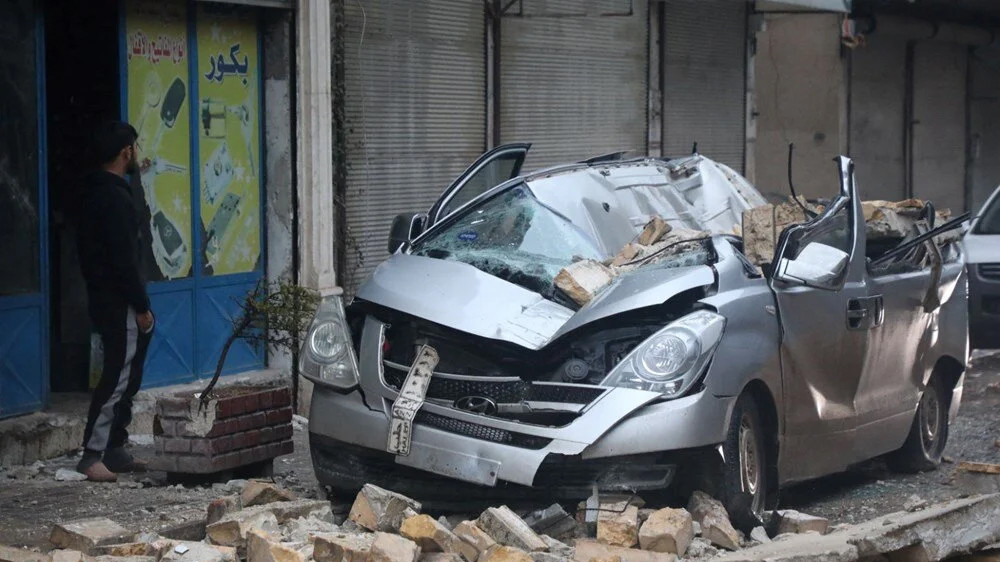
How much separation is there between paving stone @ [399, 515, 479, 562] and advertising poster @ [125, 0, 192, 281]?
446cm

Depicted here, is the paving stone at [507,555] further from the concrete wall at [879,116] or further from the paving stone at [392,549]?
the concrete wall at [879,116]

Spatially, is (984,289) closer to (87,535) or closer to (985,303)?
(985,303)

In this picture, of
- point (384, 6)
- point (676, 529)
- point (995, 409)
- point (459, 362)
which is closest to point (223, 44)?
point (384, 6)

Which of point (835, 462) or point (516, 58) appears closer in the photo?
point (835, 462)

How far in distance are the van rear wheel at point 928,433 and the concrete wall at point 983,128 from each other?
17588mm

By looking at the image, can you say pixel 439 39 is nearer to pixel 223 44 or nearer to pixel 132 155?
pixel 223 44

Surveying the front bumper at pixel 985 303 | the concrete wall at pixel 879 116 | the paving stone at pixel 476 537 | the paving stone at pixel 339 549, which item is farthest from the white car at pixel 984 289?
the paving stone at pixel 339 549

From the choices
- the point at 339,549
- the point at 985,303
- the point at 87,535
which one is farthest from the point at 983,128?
the point at 87,535

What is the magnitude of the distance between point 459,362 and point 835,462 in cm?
218

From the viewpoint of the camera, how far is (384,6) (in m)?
11.3

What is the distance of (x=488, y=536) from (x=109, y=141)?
3400 millimetres

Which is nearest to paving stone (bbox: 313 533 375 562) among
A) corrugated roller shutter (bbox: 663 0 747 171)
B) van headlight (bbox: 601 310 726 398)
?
van headlight (bbox: 601 310 726 398)

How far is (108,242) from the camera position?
7.55 meters

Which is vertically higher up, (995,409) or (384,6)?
(384,6)
